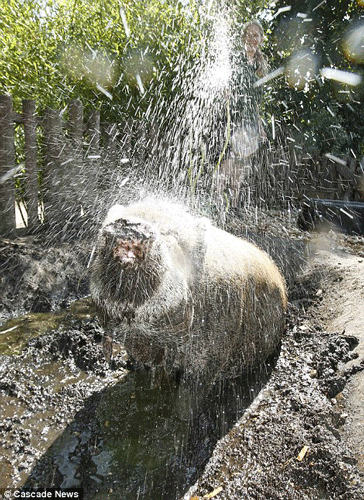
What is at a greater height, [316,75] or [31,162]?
[316,75]

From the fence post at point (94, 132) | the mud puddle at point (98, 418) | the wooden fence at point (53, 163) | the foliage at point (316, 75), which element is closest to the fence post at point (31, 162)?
the wooden fence at point (53, 163)

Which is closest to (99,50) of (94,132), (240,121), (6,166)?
(94,132)

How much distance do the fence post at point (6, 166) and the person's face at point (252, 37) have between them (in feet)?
11.4

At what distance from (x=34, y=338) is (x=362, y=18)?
10705mm

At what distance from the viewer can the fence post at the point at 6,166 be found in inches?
215

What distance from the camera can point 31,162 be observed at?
596cm

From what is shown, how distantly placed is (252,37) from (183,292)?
5195 mm

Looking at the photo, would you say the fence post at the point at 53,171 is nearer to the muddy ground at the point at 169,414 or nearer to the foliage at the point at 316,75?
the muddy ground at the point at 169,414

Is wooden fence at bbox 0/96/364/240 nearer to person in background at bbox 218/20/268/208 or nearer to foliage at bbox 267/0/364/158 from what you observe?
person in background at bbox 218/20/268/208

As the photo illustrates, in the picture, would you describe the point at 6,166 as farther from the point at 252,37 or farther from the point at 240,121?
the point at 240,121

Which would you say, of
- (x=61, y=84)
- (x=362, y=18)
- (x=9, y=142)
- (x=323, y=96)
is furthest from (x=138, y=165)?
(x=362, y=18)

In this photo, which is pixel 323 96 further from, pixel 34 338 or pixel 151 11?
pixel 34 338

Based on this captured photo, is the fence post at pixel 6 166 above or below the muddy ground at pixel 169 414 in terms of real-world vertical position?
above

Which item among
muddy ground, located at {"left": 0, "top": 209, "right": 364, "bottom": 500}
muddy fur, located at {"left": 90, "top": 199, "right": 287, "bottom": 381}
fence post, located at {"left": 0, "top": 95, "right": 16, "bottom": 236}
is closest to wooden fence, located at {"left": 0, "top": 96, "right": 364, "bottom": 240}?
fence post, located at {"left": 0, "top": 95, "right": 16, "bottom": 236}
